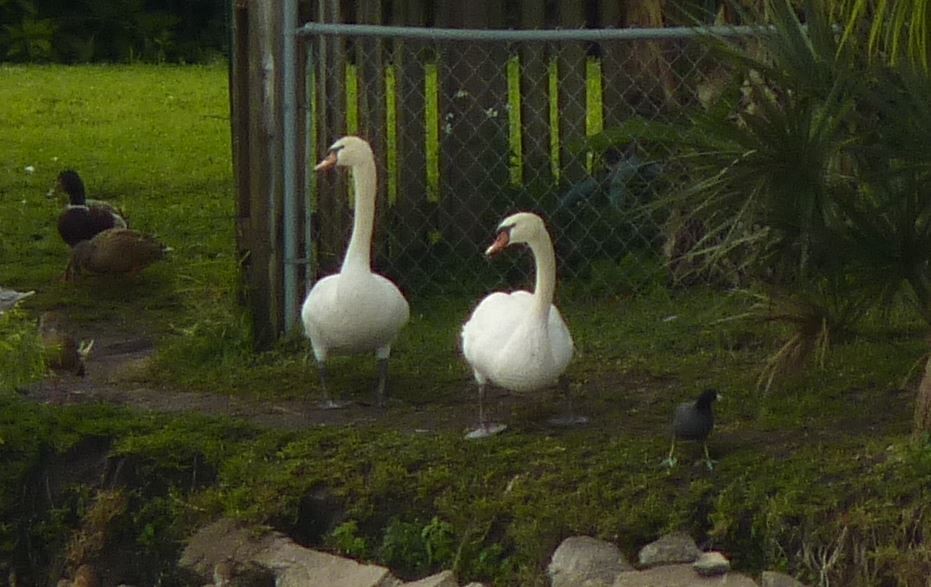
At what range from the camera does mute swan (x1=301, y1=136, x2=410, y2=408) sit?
716 cm

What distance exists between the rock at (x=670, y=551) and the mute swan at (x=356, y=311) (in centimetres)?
181

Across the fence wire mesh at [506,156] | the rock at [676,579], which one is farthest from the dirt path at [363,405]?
the fence wire mesh at [506,156]

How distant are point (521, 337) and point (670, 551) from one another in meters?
1.18

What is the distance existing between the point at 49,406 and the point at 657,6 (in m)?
3.76

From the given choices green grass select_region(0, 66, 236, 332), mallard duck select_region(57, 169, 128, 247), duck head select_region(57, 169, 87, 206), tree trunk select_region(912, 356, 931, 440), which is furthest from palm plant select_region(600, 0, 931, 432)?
duck head select_region(57, 169, 87, 206)

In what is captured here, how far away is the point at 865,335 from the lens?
725 cm

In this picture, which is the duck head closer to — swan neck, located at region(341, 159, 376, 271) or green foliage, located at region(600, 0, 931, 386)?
swan neck, located at region(341, 159, 376, 271)

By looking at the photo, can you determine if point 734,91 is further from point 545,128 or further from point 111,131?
point 111,131

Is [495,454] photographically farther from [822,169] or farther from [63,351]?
[63,351]

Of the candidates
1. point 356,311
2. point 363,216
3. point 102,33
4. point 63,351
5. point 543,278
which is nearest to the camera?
point 543,278

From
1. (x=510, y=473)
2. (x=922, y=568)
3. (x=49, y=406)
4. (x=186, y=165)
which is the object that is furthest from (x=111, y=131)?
(x=922, y=568)

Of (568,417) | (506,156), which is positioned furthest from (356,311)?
(506,156)

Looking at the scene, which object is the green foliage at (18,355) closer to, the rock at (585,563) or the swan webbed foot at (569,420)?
the swan webbed foot at (569,420)

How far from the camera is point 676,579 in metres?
5.60
